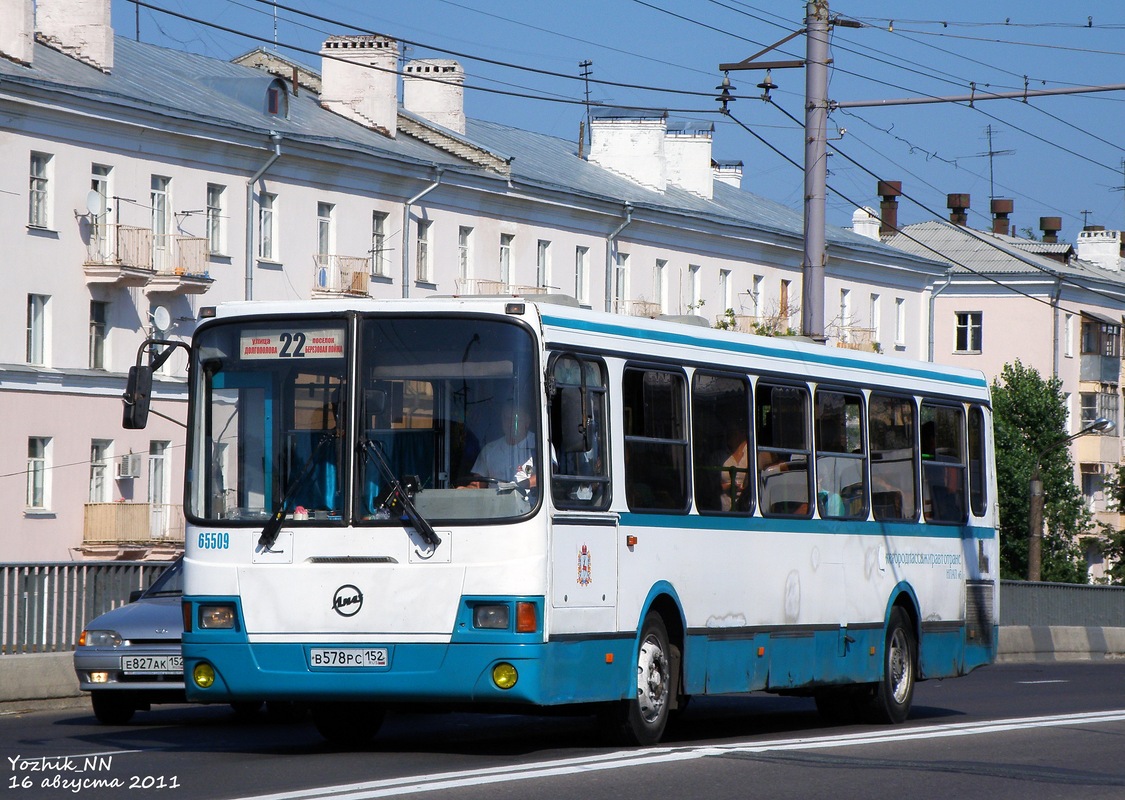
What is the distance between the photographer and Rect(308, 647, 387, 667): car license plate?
39.8 ft

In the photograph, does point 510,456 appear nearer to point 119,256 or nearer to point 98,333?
point 119,256

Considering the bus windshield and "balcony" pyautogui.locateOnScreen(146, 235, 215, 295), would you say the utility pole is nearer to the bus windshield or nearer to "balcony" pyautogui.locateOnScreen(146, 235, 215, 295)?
the bus windshield

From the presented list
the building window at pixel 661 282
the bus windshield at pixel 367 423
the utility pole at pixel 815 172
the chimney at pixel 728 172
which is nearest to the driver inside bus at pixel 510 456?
the bus windshield at pixel 367 423

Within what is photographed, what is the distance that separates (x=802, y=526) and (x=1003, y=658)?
19.5 metres

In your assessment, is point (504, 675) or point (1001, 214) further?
point (1001, 214)

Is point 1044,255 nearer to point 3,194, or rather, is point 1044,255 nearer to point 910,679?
point 3,194

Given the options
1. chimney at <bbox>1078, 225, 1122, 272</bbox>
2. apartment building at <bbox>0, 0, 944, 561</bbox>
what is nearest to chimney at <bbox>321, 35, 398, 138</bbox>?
apartment building at <bbox>0, 0, 944, 561</bbox>

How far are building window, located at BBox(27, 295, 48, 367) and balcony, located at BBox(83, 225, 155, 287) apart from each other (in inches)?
57.0

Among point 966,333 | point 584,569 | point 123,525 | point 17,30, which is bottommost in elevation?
point 123,525

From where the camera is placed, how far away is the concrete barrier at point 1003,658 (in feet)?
58.3

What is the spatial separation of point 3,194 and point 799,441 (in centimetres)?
3336

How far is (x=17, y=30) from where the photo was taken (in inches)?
1838

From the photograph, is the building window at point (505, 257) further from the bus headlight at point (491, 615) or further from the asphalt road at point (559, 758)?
the bus headlight at point (491, 615)

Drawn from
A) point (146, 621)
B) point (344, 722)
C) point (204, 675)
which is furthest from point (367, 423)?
point (146, 621)
